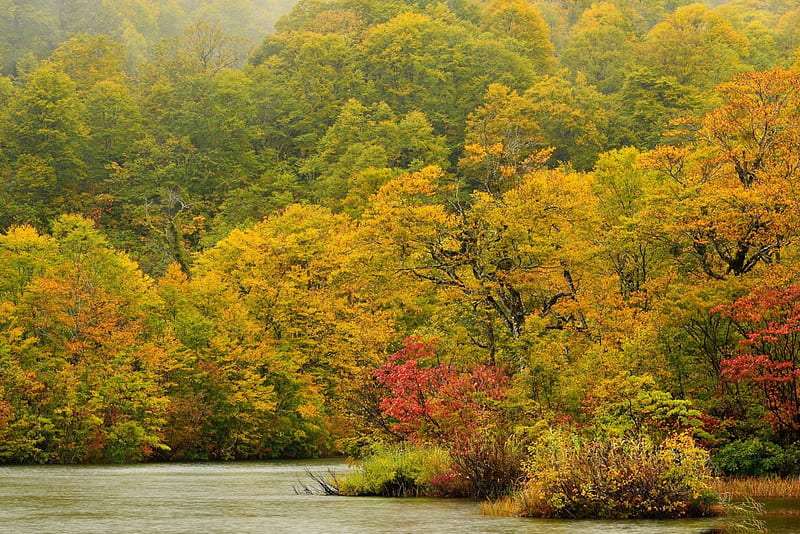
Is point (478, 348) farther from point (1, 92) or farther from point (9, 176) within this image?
point (1, 92)

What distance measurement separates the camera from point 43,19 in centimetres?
13150

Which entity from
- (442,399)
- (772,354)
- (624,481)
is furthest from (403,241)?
(624,481)

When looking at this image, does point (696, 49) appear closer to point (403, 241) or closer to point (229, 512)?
point (403, 241)

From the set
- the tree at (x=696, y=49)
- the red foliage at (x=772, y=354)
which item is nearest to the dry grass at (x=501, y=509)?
the red foliage at (x=772, y=354)

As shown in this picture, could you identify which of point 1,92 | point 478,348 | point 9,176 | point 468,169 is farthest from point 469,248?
point 1,92

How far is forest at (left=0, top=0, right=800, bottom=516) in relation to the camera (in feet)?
110

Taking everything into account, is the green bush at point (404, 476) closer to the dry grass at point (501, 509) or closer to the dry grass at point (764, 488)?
the dry grass at point (501, 509)

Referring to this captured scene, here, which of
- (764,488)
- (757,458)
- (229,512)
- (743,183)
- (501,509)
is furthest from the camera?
(743,183)

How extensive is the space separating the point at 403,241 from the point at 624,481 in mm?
21963

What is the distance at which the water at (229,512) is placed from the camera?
21.6 m

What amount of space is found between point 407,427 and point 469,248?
1030 centimetres

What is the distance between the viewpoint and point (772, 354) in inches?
1299

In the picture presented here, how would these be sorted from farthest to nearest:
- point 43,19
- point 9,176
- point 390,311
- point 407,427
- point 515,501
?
point 43,19, point 9,176, point 390,311, point 407,427, point 515,501

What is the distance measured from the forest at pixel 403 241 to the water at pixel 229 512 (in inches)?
104
